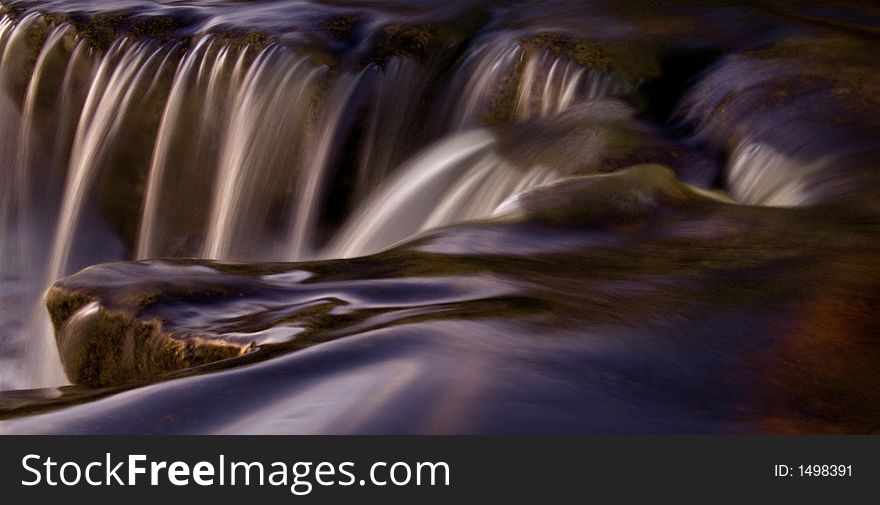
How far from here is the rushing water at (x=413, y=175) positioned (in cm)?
258

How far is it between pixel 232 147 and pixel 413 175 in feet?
4.96

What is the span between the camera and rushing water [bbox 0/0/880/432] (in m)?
2.58

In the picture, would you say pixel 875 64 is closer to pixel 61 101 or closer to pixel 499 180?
pixel 499 180

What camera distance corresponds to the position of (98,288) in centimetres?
311

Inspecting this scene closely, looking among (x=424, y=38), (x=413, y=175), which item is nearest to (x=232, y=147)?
(x=424, y=38)

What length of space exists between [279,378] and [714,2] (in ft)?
16.3

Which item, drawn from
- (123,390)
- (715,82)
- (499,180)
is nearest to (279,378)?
(123,390)

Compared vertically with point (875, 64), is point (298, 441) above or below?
below

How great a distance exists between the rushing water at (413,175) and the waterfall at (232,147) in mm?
16

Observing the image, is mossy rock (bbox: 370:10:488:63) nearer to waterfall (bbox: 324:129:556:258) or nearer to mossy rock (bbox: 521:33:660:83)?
mossy rock (bbox: 521:33:660:83)

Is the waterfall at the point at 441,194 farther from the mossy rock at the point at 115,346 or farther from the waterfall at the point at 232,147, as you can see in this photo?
the mossy rock at the point at 115,346

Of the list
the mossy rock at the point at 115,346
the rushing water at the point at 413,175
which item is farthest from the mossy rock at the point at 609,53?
the mossy rock at the point at 115,346

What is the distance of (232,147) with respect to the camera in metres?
6.83

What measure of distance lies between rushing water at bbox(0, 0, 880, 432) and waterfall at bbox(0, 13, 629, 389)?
2 centimetres
